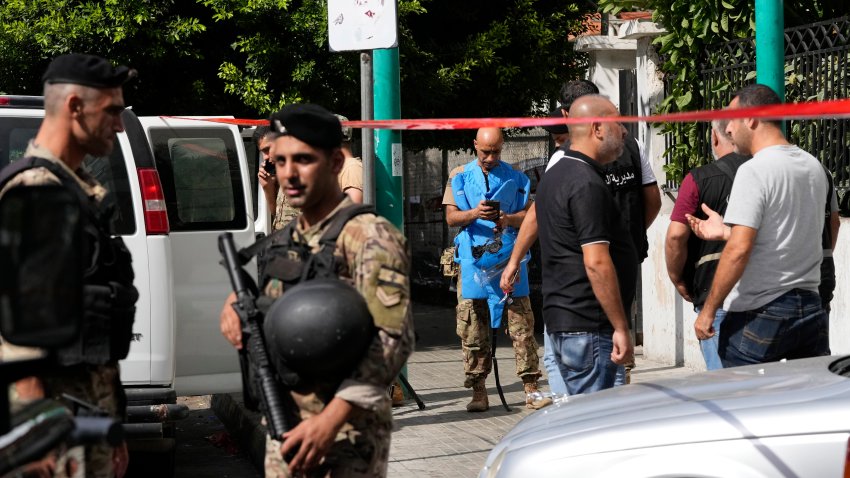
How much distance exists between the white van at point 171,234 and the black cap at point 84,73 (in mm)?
2457

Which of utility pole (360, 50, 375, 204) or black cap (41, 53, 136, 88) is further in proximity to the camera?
utility pole (360, 50, 375, 204)

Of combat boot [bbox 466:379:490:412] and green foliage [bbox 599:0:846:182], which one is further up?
green foliage [bbox 599:0:846:182]

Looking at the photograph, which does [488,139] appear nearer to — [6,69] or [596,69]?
[6,69]

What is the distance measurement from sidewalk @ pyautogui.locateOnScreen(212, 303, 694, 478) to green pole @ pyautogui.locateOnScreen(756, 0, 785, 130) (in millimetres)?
2597

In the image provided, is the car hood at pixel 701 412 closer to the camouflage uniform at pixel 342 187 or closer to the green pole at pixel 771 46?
the green pole at pixel 771 46

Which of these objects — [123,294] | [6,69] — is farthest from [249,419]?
[6,69]

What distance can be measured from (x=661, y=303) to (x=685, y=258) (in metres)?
4.25

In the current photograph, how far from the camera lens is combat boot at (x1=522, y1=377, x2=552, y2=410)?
26.7ft

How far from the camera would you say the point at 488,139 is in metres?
8.10

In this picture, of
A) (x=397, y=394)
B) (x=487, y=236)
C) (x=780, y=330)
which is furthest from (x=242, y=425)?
(x=780, y=330)

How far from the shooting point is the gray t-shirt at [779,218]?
5.03 m

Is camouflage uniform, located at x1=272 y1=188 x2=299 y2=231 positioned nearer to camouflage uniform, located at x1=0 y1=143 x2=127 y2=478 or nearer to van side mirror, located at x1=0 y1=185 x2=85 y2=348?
camouflage uniform, located at x1=0 y1=143 x2=127 y2=478

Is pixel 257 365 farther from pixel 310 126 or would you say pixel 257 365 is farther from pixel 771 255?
pixel 771 255

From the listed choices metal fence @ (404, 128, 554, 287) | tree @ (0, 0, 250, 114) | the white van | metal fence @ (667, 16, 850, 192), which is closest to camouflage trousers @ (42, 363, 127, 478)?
the white van
